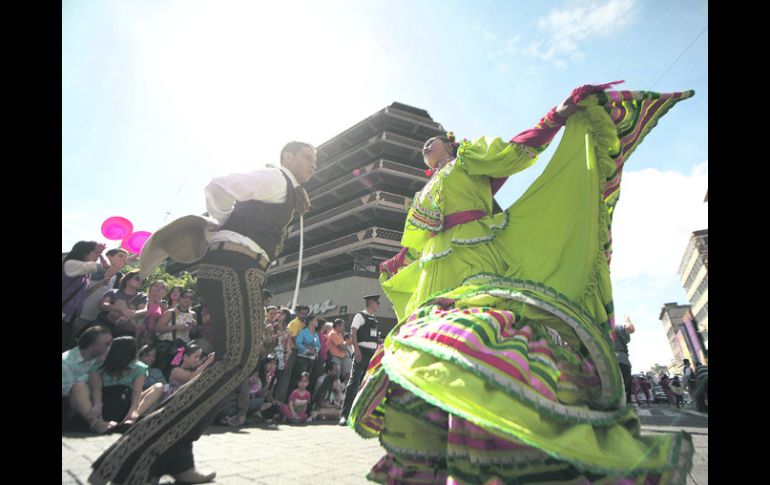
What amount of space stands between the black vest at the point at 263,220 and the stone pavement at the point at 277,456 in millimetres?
1322

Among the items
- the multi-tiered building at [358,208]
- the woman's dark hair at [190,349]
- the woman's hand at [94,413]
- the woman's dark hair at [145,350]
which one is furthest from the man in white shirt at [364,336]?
the multi-tiered building at [358,208]

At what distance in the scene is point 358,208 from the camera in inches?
1098

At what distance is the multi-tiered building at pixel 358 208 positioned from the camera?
2461 centimetres

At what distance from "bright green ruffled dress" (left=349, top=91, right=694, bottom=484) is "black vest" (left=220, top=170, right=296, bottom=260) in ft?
3.10

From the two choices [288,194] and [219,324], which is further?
[288,194]

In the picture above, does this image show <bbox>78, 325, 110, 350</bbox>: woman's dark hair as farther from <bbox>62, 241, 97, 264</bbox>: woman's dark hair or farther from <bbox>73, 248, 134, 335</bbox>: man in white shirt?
<bbox>62, 241, 97, 264</bbox>: woman's dark hair

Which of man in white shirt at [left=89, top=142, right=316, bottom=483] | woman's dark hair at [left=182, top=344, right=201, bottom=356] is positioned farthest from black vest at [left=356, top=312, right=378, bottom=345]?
man in white shirt at [left=89, top=142, right=316, bottom=483]

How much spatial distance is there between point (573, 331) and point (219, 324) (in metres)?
1.78

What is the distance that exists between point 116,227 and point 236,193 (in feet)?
21.5

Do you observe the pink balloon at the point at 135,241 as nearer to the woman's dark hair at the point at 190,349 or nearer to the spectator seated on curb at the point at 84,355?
the woman's dark hair at the point at 190,349

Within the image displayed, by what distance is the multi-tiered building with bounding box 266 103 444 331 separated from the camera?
24.6 m
